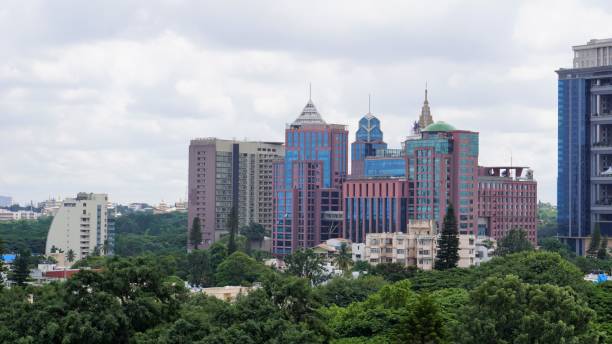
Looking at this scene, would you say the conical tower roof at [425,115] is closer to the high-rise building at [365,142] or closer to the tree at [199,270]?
the high-rise building at [365,142]

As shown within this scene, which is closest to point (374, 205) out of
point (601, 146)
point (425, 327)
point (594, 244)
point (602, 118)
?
point (601, 146)

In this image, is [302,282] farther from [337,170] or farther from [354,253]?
[337,170]

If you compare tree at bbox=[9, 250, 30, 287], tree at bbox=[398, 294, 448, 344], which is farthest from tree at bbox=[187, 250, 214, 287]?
tree at bbox=[398, 294, 448, 344]

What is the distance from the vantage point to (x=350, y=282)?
8350 cm

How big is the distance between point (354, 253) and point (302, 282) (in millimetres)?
74213

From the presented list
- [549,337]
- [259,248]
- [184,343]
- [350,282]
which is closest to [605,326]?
[549,337]

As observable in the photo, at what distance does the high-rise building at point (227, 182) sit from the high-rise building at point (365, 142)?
76.0 feet

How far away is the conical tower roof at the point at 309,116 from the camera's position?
483ft

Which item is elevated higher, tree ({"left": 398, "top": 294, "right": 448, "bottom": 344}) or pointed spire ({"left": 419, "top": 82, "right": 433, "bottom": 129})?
pointed spire ({"left": 419, "top": 82, "right": 433, "bottom": 129})

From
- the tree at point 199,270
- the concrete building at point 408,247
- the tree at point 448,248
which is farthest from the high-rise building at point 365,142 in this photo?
the tree at point 448,248

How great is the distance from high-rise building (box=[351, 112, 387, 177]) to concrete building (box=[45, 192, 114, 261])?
108 feet

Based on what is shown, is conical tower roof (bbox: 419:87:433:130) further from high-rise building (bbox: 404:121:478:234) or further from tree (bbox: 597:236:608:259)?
tree (bbox: 597:236:608:259)

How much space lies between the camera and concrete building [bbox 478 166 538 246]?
13675 cm

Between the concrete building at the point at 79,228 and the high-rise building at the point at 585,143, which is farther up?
the high-rise building at the point at 585,143
